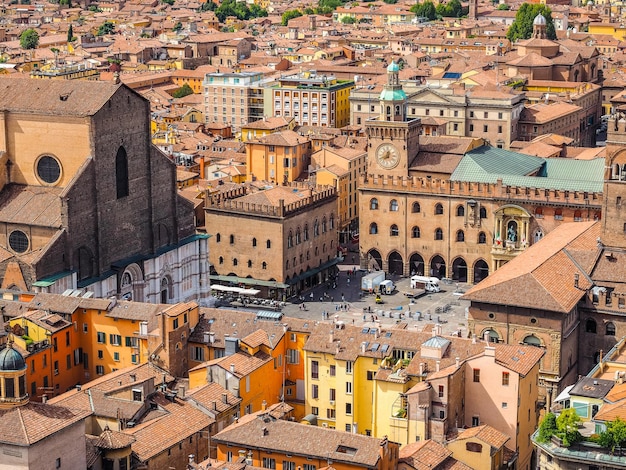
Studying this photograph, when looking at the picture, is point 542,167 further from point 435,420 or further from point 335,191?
point 435,420

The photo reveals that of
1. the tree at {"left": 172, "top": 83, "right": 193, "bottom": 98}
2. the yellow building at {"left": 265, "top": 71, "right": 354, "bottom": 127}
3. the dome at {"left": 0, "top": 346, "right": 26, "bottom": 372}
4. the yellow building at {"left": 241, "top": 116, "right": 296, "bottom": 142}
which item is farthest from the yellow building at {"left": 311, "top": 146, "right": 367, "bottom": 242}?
the dome at {"left": 0, "top": 346, "right": 26, "bottom": 372}

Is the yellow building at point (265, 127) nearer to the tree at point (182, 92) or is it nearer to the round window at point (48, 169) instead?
the tree at point (182, 92)

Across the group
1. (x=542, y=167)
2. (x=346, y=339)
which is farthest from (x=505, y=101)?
(x=346, y=339)

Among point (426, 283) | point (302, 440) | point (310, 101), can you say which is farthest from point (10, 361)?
point (310, 101)

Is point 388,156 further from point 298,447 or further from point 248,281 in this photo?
point 298,447

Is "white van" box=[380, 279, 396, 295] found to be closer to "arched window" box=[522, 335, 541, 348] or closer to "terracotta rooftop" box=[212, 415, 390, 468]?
"arched window" box=[522, 335, 541, 348]

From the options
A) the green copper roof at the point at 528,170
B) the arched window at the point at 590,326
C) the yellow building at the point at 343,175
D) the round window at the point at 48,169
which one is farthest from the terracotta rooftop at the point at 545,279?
the yellow building at the point at 343,175
